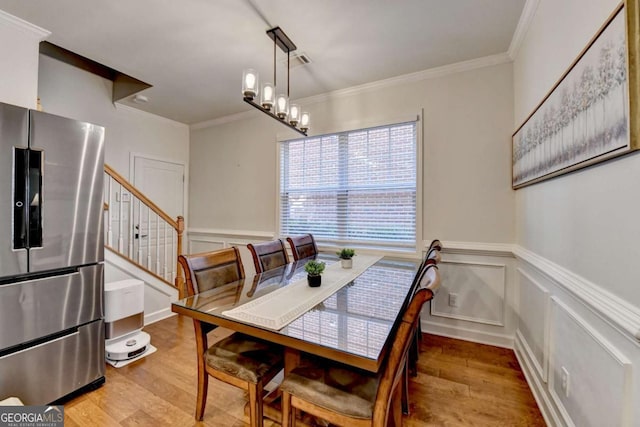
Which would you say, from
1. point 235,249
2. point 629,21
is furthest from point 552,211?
point 235,249

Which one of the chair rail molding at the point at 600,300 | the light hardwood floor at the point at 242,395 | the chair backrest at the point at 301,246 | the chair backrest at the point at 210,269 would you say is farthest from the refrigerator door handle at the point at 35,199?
the chair rail molding at the point at 600,300

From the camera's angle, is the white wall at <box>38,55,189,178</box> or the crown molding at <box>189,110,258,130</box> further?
the crown molding at <box>189,110,258,130</box>

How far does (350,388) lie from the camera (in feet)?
3.99

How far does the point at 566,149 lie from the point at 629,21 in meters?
0.64

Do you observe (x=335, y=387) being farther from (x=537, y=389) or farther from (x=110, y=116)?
(x=110, y=116)

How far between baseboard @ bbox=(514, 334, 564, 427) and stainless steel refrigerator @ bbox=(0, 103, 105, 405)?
9.94 feet

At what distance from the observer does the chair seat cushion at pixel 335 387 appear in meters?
1.14

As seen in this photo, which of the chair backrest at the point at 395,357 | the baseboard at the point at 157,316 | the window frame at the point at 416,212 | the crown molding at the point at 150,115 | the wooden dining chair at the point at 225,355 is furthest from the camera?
the crown molding at the point at 150,115

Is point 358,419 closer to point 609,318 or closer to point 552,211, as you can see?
point 609,318

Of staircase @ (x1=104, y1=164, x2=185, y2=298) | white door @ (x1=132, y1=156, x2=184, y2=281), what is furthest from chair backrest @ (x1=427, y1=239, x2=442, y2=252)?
white door @ (x1=132, y1=156, x2=184, y2=281)

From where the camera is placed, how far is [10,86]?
2076 mm

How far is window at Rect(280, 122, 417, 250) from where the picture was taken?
303 cm

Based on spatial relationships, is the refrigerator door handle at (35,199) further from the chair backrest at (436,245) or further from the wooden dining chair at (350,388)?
the chair backrest at (436,245)

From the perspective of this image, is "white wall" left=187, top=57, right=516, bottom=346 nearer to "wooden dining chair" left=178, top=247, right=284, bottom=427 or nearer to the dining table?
the dining table
